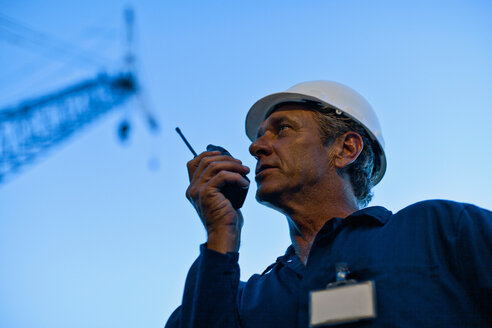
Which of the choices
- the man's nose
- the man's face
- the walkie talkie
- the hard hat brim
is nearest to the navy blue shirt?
the walkie talkie

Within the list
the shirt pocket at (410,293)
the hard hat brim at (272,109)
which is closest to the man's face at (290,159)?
the hard hat brim at (272,109)

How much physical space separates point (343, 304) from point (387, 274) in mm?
302

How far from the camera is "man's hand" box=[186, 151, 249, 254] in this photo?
3287 mm

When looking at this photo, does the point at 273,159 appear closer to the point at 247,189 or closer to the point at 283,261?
the point at 247,189

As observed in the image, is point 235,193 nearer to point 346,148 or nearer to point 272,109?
point 346,148

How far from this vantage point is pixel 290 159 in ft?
12.5

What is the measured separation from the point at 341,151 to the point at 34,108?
24229 mm

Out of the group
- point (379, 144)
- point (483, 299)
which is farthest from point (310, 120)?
point (483, 299)

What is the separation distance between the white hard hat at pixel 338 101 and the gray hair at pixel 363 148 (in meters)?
0.05

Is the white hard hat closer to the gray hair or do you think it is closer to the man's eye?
the gray hair

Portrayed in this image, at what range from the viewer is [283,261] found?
349 centimetres

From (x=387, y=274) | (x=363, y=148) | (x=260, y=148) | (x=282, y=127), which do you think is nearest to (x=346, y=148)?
(x=363, y=148)

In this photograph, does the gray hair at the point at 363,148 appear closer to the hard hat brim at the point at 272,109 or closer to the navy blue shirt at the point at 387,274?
the hard hat brim at the point at 272,109

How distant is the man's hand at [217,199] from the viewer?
3.29 m
